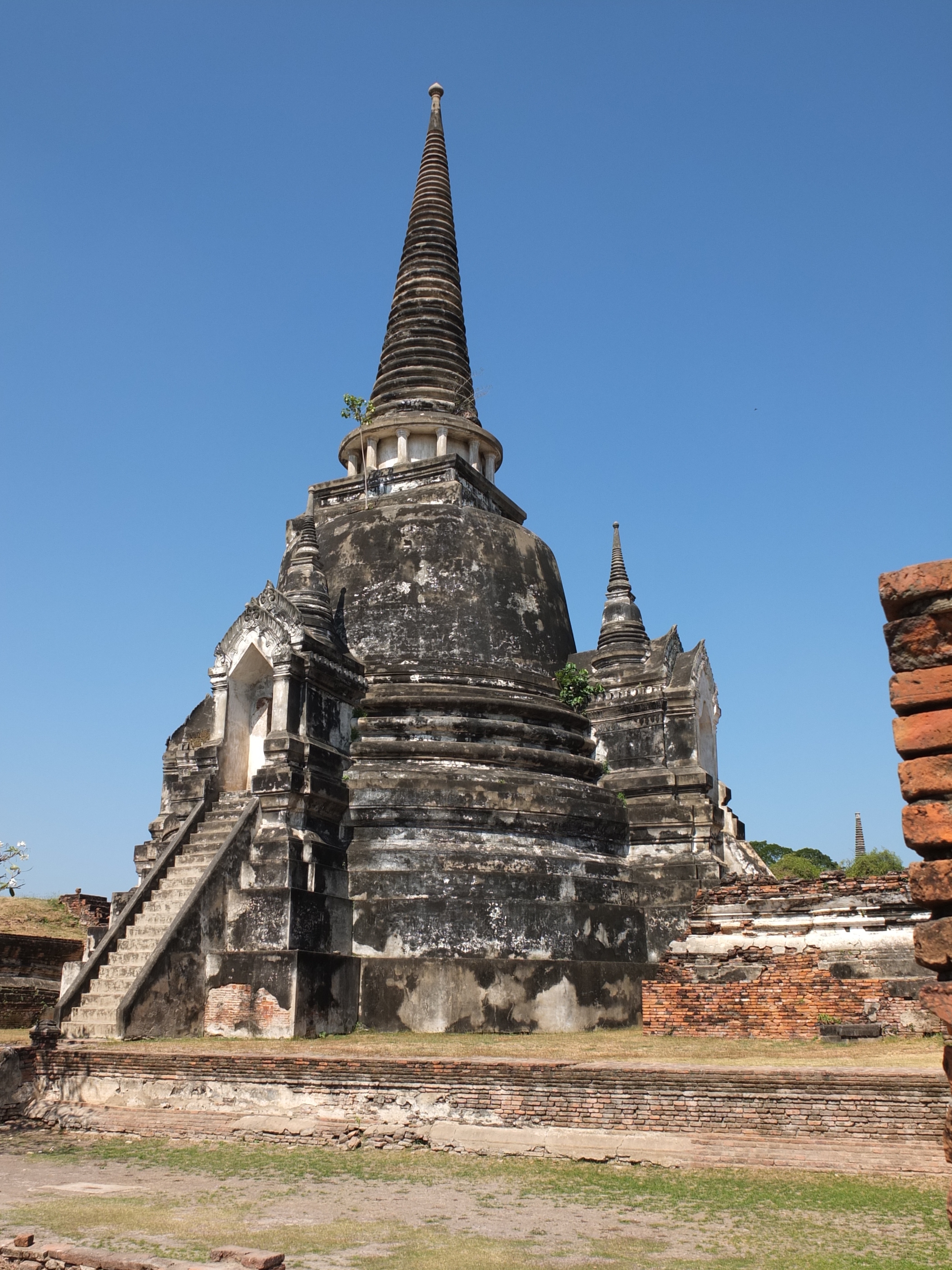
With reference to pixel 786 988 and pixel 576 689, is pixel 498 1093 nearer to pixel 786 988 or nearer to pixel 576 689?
pixel 786 988

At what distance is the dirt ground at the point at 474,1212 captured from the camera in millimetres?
6602

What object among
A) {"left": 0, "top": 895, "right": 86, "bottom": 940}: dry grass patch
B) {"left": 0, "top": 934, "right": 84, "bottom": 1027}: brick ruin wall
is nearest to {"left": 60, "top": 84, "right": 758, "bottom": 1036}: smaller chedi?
{"left": 0, "top": 934, "right": 84, "bottom": 1027}: brick ruin wall

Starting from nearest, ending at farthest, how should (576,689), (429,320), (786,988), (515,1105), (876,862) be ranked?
(515,1105)
(786,988)
(576,689)
(429,320)
(876,862)

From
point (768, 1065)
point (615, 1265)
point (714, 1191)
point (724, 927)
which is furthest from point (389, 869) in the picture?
point (615, 1265)

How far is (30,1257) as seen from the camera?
6.17 metres

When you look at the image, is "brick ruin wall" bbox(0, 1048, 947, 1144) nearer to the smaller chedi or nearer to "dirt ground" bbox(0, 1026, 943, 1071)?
"dirt ground" bbox(0, 1026, 943, 1071)

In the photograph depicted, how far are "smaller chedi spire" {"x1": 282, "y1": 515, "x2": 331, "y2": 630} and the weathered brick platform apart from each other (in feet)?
23.5

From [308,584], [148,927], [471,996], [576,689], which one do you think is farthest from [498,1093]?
[576,689]

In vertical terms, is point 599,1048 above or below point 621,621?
below

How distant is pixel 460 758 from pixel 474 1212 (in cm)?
955

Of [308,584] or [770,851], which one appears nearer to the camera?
[308,584]

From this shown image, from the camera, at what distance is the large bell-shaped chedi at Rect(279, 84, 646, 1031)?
1512cm

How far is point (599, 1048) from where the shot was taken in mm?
12547

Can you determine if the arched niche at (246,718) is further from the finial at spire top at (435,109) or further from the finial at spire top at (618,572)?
the finial at spire top at (435,109)
